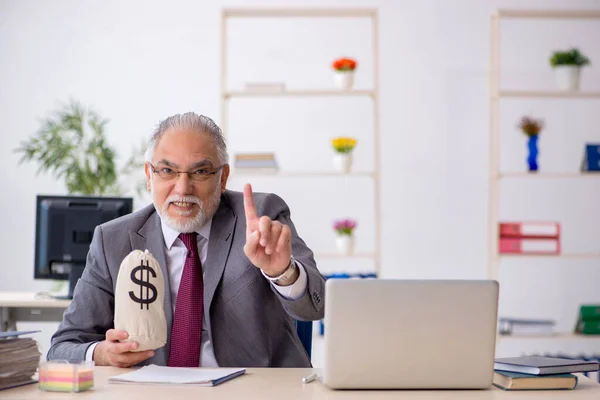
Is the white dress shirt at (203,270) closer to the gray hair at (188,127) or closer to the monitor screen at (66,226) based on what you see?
the gray hair at (188,127)

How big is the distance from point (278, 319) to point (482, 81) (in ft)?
11.9

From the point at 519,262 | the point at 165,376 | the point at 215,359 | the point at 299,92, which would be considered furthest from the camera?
the point at 519,262

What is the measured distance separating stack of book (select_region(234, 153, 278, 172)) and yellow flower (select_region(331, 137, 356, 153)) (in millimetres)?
384

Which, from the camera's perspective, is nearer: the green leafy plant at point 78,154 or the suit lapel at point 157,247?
the suit lapel at point 157,247

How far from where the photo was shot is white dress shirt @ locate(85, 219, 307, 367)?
2137 mm

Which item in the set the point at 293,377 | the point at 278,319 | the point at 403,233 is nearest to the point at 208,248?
the point at 278,319

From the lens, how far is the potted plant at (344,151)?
4.92 metres

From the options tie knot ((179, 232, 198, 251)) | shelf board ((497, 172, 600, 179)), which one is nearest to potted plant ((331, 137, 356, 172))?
shelf board ((497, 172, 600, 179))

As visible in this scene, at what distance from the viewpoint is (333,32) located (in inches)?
221

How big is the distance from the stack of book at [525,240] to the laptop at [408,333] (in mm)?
3307

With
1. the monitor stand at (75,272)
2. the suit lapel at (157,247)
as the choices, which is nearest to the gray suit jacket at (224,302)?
the suit lapel at (157,247)

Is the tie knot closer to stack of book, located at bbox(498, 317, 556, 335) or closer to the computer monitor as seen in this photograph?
the computer monitor

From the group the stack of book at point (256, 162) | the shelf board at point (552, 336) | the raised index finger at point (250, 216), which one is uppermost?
the stack of book at point (256, 162)

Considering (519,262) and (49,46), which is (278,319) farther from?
(49,46)
